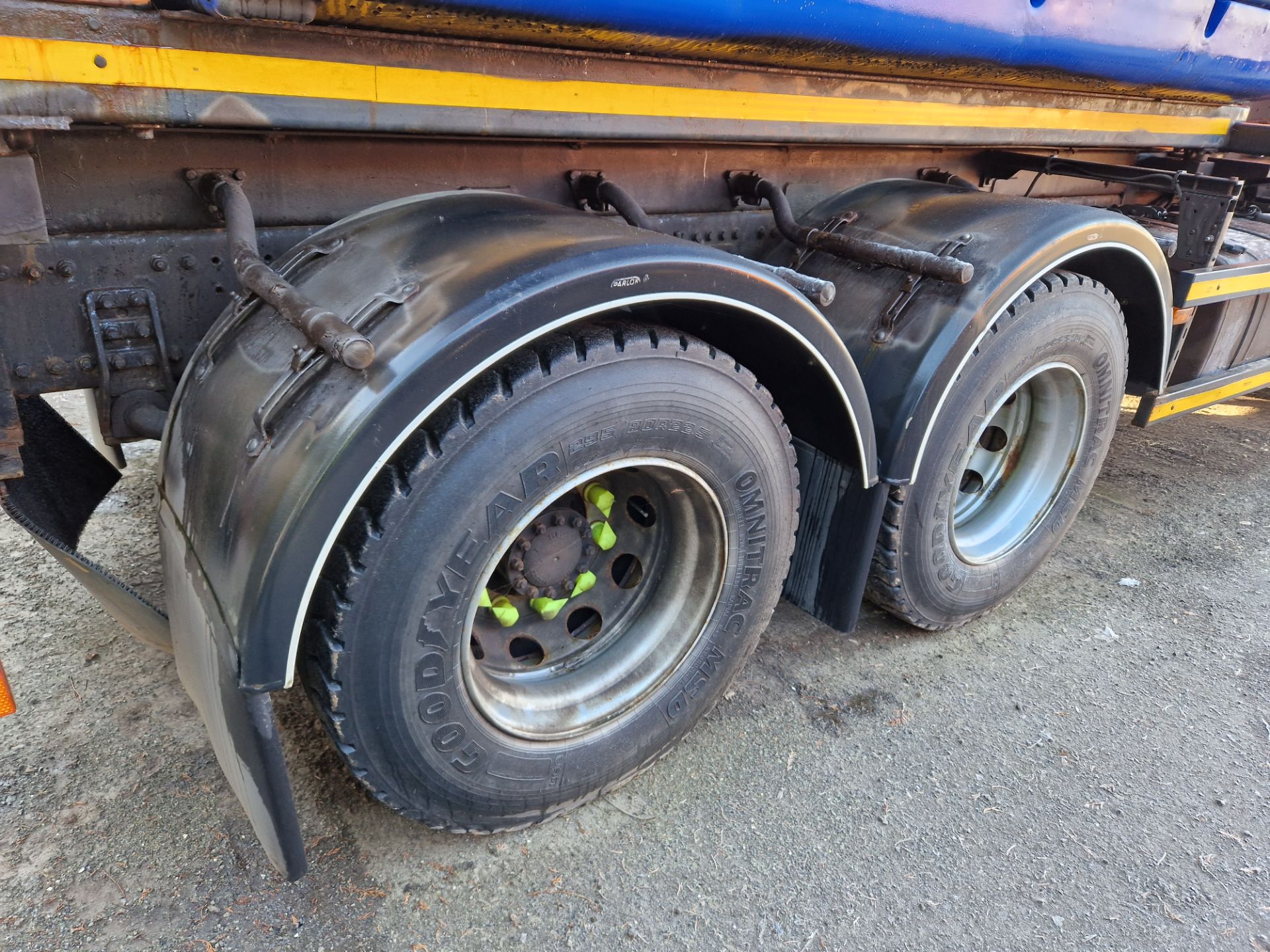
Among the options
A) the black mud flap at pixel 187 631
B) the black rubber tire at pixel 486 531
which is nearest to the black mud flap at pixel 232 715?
the black mud flap at pixel 187 631

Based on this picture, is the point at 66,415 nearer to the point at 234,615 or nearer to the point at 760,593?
the point at 234,615

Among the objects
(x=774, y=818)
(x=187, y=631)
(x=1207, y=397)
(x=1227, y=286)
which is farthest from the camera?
(x=1207, y=397)

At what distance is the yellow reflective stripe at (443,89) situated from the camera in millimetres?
1530

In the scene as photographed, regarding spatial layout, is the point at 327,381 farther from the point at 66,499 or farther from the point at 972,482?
the point at 972,482

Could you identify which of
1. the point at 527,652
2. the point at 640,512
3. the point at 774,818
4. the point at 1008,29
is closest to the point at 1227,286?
the point at 1008,29

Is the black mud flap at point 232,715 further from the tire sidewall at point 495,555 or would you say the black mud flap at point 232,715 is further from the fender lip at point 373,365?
the tire sidewall at point 495,555

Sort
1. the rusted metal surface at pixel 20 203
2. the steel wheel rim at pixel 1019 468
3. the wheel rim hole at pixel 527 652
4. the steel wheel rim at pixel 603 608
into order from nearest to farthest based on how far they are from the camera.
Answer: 1. the rusted metal surface at pixel 20 203
2. the steel wheel rim at pixel 603 608
3. the wheel rim hole at pixel 527 652
4. the steel wheel rim at pixel 1019 468

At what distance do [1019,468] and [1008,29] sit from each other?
157 centimetres

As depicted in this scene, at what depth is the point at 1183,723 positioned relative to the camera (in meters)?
2.88

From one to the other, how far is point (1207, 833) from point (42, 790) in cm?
314

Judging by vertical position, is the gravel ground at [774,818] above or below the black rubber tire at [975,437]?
below

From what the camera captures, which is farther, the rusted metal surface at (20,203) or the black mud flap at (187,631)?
the black mud flap at (187,631)

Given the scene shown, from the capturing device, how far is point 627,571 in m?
2.51

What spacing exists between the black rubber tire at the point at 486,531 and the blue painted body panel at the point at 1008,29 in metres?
0.69
